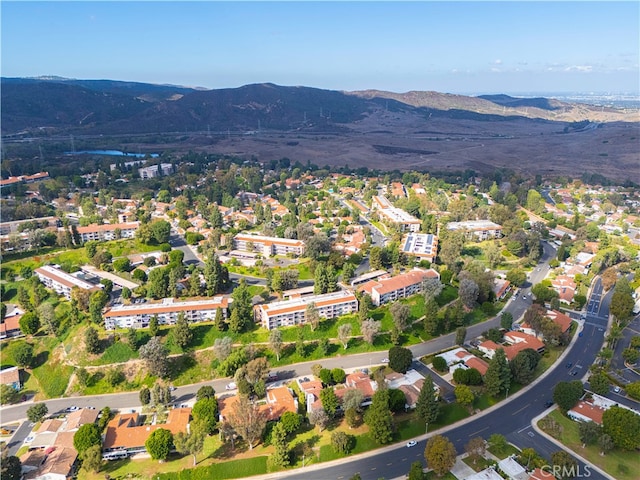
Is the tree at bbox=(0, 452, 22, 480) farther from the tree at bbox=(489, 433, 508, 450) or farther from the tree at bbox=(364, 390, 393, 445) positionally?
the tree at bbox=(489, 433, 508, 450)

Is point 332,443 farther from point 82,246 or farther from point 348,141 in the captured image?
point 348,141

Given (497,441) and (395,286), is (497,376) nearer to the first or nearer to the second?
(497,441)

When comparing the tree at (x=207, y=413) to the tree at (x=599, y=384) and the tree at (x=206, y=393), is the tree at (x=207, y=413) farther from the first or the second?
the tree at (x=599, y=384)

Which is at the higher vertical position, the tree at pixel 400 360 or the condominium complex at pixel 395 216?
the condominium complex at pixel 395 216

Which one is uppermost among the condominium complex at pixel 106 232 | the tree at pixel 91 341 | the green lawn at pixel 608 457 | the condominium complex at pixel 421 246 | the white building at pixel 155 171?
the white building at pixel 155 171

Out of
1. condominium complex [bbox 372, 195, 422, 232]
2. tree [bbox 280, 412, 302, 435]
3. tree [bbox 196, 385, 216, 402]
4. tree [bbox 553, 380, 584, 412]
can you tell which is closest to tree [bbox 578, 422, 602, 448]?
tree [bbox 553, 380, 584, 412]

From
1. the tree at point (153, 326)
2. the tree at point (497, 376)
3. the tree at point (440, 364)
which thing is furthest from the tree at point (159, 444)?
the tree at point (497, 376)

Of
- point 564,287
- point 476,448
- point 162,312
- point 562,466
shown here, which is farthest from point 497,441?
point 162,312
